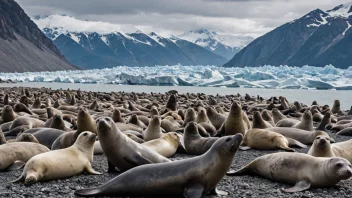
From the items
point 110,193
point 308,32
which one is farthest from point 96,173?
point 308,32

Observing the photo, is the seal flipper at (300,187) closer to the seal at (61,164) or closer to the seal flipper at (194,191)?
the seal flipper at (194,191)

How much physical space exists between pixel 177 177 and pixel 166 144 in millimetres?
2404

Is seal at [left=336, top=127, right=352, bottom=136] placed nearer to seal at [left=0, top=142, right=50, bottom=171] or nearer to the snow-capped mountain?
seal at [left=0, top=142, right=50, bottom=171]

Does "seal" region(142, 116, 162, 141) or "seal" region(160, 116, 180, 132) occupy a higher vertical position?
"seal" region(142, 116, 162, 141)

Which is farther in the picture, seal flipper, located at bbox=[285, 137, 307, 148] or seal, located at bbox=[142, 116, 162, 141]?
seal flipper, located at bbox=[285, 137, 307, 148]

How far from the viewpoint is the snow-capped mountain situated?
12525 cm

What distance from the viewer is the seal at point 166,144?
656 centimetres

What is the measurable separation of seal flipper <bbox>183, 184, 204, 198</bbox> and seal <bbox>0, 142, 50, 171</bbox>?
244 cm

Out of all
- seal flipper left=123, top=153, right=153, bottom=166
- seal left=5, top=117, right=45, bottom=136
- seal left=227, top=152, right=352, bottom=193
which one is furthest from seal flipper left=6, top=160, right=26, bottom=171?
seal left=5, top=117, right=45, bottom=136

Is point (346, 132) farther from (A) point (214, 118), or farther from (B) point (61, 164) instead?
(B) point (61, 164)

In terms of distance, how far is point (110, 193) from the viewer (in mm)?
4484

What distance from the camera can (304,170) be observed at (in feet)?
16.7

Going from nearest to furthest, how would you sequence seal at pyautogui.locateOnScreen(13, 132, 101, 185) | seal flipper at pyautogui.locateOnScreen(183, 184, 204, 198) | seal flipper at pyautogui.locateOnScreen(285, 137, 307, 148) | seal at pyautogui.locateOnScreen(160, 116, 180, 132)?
seal flipper at pyautogui.locateOnScreen(183, 184, 204, 198) → seal at pyautogui.locateOnScreen(13, 132, 101, 185) → seal flipper at pyautogui.locateOnScreen(285, 137, 307, 148) → seal at pyautogui.locateOnScreen(160, 116, 180, 132)

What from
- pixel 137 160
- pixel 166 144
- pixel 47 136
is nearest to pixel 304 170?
pixel 137 160
